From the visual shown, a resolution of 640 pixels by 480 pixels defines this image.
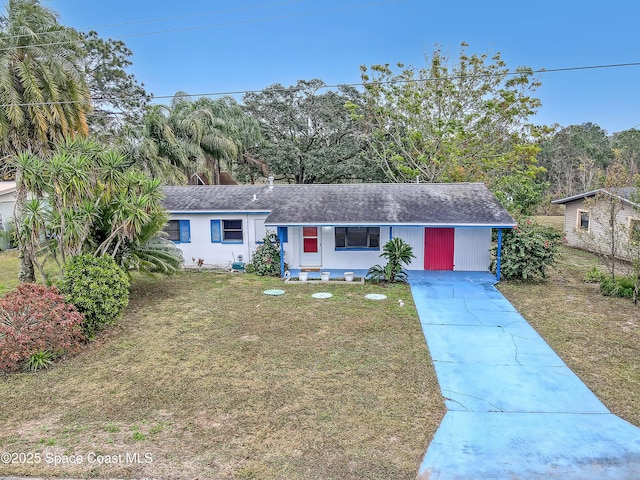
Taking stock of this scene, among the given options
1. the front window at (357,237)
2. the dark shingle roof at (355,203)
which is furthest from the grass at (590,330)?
the front window at (357,237)

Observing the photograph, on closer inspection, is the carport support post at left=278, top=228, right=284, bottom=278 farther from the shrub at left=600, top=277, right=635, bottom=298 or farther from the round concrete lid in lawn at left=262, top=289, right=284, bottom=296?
the shrub at left=600, top=277, right=635, bottom=298

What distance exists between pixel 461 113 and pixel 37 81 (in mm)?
21286

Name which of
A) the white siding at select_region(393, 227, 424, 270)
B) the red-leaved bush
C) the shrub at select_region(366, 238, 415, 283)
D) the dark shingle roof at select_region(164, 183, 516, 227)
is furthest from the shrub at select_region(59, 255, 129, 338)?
the white siding at select_region(393, 227, 424, 270)

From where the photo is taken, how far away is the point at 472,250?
50.7 feet

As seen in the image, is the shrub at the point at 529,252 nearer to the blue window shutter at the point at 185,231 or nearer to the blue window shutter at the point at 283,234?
the blue window shutter at the point at 283,234

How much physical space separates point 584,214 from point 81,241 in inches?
833

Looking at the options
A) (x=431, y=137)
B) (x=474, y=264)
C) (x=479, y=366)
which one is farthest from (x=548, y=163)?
(x=479, y=366)

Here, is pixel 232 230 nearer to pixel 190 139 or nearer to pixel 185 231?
pixel 185 231

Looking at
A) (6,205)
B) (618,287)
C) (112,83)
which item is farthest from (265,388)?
(112,83)

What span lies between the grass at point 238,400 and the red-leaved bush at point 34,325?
41cm

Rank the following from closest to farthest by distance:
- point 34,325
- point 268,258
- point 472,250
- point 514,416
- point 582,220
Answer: point 514,416 < point 34,325 < point 268,258 < point 472,250 < point 582,220

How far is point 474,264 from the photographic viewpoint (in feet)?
50.9

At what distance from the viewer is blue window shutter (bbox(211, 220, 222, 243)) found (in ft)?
53.1

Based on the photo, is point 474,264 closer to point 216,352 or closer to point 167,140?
point 216,352
